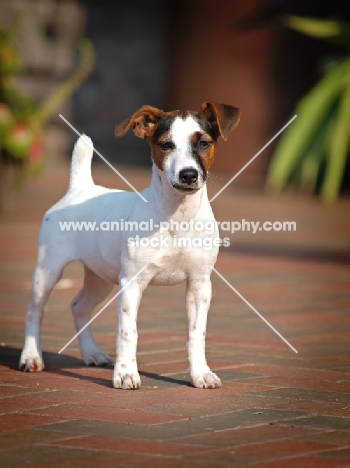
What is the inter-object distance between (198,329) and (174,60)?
1209 centimetres

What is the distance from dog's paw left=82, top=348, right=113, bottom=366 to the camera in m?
4.74

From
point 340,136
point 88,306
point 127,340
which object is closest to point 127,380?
point 127,340

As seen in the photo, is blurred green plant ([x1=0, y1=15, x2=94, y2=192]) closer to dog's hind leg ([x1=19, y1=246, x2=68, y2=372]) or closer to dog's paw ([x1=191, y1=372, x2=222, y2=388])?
dog's hind leg ([x1=19, y1=246, x2=68, y2=372])

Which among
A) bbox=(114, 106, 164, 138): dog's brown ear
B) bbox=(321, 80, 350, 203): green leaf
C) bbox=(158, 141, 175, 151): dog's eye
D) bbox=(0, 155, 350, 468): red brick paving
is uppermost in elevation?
bbox=(321, 80, 350, 203): green leaf

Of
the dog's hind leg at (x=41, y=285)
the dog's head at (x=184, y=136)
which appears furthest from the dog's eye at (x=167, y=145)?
the dog's hind leg at (x=41, y=285)

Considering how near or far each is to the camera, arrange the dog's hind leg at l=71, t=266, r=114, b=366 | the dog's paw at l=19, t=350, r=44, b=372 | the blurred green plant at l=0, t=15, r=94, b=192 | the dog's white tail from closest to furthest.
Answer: the dog's paw at l=19, t=350, r=44, b=372
the dog's hind leg at l=71, t=266, r=114, b=366
the dog's white tail
the blurred green plant at l=0, t=15, r=94, b=192

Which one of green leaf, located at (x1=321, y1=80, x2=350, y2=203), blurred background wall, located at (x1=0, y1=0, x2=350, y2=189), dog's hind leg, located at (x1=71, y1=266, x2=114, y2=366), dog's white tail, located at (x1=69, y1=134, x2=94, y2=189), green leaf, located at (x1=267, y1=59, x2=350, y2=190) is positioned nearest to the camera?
dog's hind leg, located at (x1=71, y1=266, x2=114, y2=366)

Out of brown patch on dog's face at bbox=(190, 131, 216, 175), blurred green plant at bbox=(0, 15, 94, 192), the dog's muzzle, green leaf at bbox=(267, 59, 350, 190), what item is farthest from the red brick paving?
blurred green plant at bbox=(0, 15, 94, 192)

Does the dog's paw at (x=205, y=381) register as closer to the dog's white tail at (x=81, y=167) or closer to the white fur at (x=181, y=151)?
the white fur at (x=181, y=151)

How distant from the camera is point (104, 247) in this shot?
451 cm

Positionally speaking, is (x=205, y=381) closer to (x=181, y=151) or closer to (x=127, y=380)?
(x=127, y=380)

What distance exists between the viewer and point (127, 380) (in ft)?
13.5

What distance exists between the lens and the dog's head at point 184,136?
407 cm

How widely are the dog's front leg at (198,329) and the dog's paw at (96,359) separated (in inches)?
23.8
